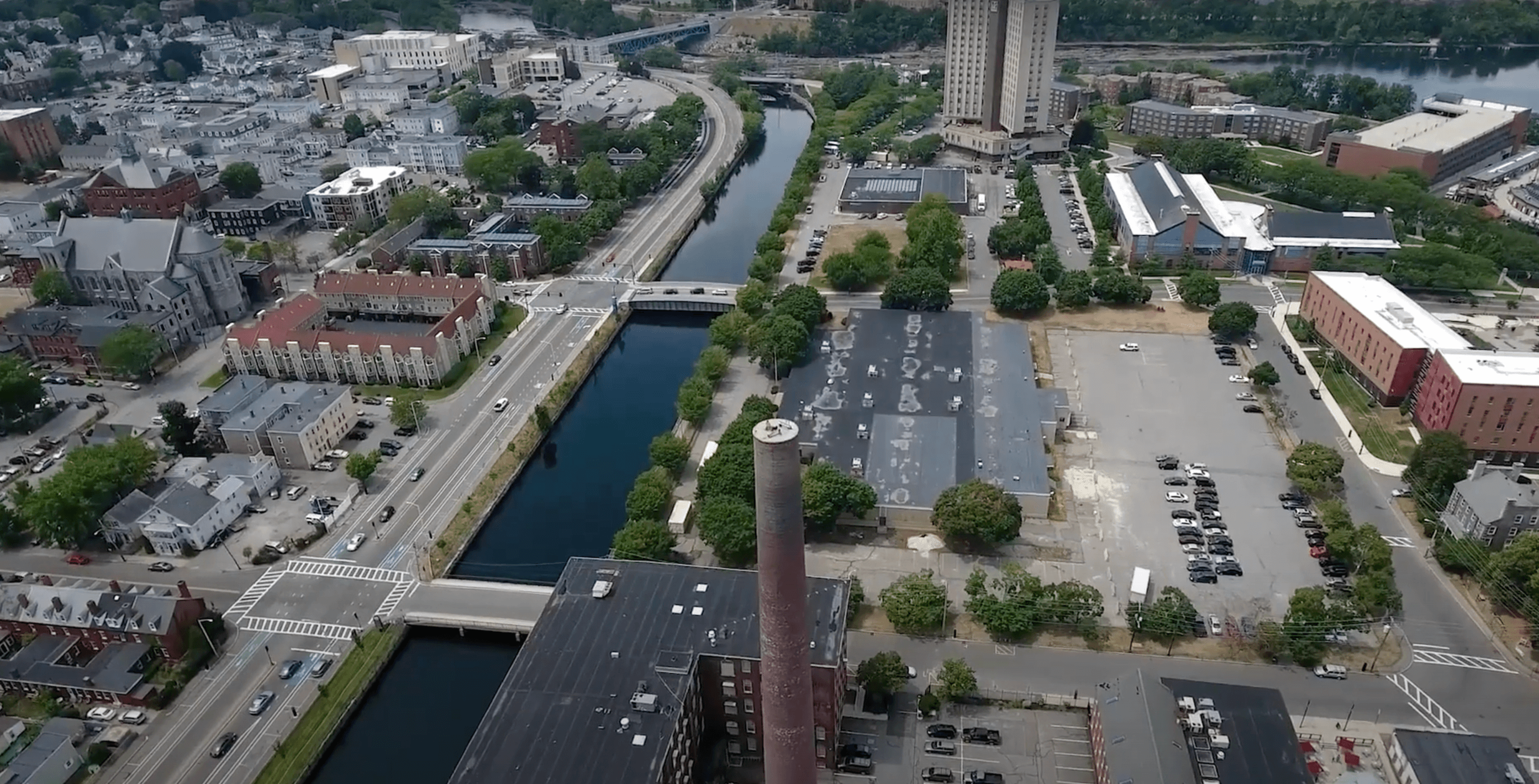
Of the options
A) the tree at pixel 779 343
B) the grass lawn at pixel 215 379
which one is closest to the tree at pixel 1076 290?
the tree at pixel 779 343

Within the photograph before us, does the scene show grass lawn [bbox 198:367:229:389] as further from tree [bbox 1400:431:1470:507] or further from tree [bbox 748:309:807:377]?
tree [bbox 1400:431:1470:507]

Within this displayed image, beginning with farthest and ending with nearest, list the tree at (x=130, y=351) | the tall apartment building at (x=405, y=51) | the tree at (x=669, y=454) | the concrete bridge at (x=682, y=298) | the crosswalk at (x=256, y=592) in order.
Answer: the tall apartment building at (x=405, y=51)
the concrete bridge at (x=682, y=298)
the tree at (x=130, y=351)
the tree at (x=669, y=454)
the crosswalk at (x=256, y=592)

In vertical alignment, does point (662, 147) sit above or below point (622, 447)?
above

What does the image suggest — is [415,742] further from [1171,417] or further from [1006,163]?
[1006,163]

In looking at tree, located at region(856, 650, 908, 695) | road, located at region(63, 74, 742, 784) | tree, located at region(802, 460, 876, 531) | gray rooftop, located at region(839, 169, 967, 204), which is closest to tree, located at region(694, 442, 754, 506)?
tree, located at region(802, 460, 876, 531)

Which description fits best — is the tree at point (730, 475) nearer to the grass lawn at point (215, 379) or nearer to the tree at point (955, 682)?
the tree at point (955, 682)

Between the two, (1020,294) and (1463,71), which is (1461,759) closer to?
(1020,294)

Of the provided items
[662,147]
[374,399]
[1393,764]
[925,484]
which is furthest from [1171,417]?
[662,147]
